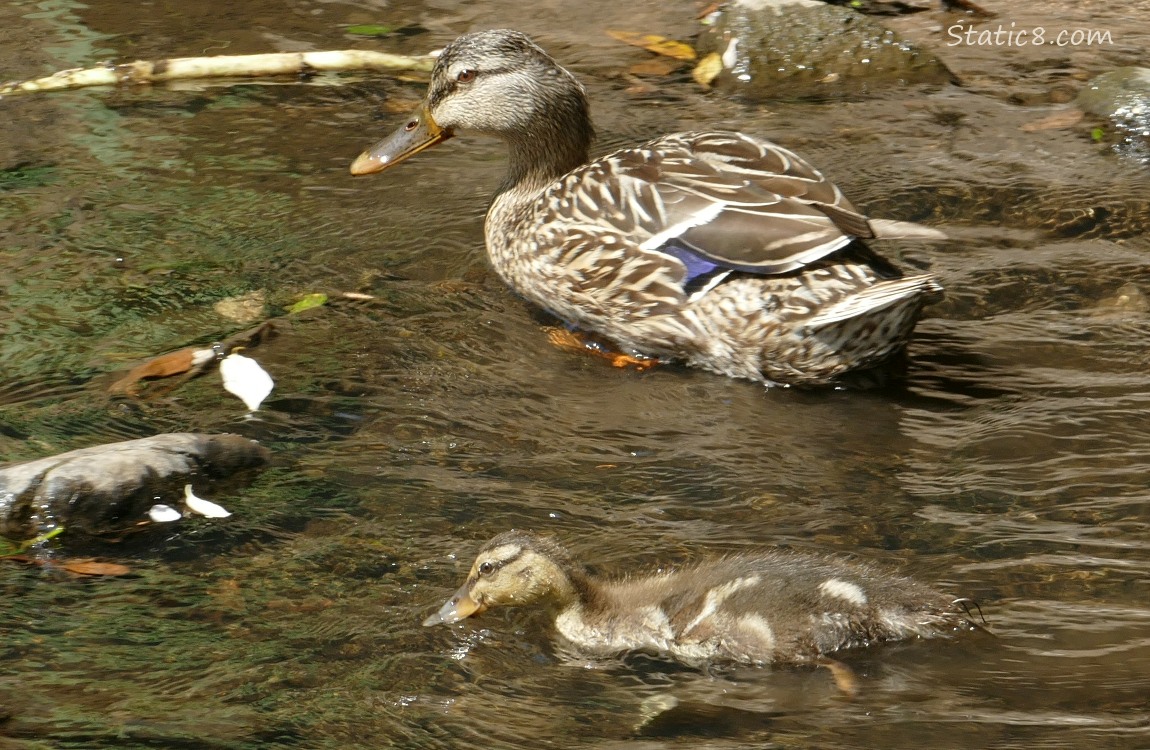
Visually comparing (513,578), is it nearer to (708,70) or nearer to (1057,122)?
(1057,122)

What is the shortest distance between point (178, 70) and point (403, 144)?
6.84 feet

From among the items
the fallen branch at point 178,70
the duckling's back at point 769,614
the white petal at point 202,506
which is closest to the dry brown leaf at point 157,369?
the white petal at point 202,506

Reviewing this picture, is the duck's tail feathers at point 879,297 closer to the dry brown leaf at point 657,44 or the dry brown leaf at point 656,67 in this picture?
the dry brown leaf at point 656,67

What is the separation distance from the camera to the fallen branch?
835 cm

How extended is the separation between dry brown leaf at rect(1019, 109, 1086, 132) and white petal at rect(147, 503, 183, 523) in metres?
5.27

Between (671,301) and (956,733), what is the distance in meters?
2.83

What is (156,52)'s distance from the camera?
29.3ft

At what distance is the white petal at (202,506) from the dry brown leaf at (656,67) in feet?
16.4

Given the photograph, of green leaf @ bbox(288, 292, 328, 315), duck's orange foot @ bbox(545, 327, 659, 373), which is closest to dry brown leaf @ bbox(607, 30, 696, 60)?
duck's orange foot @ bbox(545, 327, 659, 373)

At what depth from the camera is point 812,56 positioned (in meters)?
8.74

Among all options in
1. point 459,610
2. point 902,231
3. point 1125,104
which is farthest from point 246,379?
point 1125,104

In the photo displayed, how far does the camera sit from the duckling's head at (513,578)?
418 cm

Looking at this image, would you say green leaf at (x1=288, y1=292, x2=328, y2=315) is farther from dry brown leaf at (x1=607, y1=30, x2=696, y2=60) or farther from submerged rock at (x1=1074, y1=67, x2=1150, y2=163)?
submerged rock at (x1=1074, y1=67, x2=1150, y2=163)

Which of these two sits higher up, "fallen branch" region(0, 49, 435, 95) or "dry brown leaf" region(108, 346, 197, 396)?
"fallen branch" region(0, 49, 435, 95)
